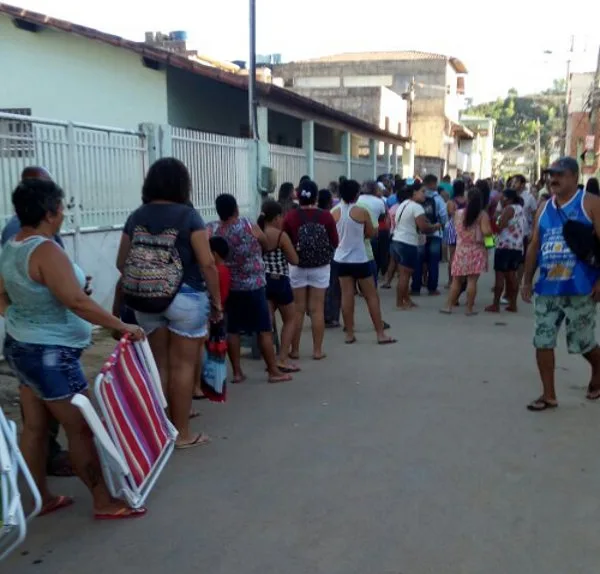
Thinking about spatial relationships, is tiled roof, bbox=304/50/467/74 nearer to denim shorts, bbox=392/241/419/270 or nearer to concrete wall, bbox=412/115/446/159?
concrete wall, bbox=412/115/446/159

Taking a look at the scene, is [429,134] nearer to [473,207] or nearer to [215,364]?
[473,207]

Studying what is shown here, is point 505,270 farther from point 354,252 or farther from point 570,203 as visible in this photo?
point 570,203

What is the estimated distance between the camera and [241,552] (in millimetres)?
3320

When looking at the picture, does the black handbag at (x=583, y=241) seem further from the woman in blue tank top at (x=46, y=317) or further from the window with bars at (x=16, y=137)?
the window with bars at (x=16, y=137)

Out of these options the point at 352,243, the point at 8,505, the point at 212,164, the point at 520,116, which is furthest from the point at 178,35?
the point at 520,116

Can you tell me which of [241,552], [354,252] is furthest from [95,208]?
[241,552]

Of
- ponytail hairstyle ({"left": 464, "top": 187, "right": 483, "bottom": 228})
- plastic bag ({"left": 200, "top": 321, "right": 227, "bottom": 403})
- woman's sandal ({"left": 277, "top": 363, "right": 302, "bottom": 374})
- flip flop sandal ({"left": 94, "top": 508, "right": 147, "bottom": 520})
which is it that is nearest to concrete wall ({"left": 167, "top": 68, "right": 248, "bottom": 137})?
ponytail hairstyle ({"left": 464, "top": 187, "right": 483, "bottom": 228})

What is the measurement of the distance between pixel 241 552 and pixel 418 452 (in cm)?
160

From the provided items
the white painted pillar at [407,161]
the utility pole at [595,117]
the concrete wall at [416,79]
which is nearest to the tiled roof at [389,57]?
the concrete wall at [416,79]

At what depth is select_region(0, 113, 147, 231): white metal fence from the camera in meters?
6.85

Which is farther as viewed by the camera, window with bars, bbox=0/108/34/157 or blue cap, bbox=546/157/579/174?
window with bars, bbox=0/108/34/157

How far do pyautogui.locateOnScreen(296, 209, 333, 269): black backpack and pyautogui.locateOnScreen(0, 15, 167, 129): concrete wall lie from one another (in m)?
6.75

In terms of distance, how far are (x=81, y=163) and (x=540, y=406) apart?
544cm

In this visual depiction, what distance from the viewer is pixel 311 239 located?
261 inches
